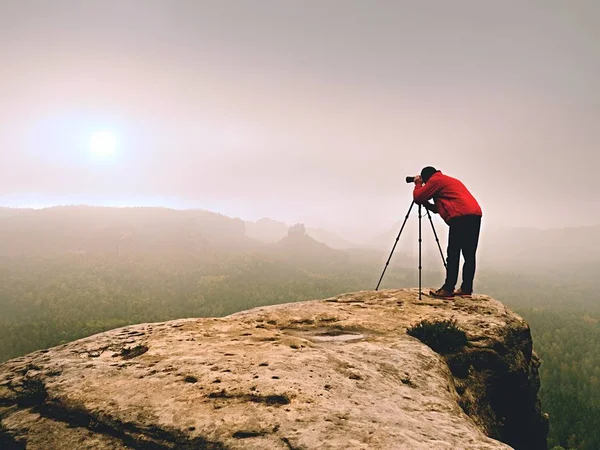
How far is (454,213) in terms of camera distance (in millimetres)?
10023

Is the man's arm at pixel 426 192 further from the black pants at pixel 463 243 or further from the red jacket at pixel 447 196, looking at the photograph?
the black pants at pixel 463 243

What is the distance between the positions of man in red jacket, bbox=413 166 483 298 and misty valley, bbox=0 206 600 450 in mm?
18152

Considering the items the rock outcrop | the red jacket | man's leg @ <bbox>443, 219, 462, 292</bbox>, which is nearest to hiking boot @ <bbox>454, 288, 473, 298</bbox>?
man's leg @ <bbox>443, 219, 462, 292</bbox>

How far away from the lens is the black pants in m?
9.99

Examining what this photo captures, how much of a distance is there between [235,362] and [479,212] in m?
8.65

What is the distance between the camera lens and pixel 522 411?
9.38 metres

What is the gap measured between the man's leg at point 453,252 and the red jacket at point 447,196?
331 millimetres

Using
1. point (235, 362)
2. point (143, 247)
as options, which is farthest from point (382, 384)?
point (143, 247)

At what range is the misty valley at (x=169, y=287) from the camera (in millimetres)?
29328

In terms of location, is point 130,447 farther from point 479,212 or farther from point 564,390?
point 564,390

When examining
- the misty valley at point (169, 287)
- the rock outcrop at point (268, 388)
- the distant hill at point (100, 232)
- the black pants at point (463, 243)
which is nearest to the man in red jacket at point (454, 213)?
the black pants at point (463, 243)

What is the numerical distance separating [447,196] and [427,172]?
1113 mm

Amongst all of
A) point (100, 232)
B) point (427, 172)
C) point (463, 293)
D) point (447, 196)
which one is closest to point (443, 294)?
point (463, 293)

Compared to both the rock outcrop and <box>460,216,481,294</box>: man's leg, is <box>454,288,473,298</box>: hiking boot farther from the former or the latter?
the rock outcrop
